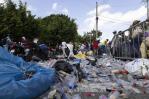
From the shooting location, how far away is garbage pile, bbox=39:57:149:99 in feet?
27.8

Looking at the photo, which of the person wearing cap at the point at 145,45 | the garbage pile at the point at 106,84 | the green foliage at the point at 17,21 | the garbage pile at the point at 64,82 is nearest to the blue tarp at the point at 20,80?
the garbage pile at the point at 64,82

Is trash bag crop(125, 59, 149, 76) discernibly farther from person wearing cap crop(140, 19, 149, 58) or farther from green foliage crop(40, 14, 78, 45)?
green foliage crop(40, 14, 78, 45)

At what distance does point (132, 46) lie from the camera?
1544 cm

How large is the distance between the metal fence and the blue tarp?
5.44 metres

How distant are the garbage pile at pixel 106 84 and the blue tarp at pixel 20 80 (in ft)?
0.71

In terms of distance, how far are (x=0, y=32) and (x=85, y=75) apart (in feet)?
111

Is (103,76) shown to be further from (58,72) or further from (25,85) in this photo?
(25,85)

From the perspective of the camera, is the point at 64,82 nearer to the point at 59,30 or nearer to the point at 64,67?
the point at 64,67

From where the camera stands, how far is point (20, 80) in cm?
811

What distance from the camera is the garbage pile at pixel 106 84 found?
27.8 feet

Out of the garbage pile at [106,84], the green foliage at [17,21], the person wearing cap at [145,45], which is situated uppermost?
the green foliage at [17,21]

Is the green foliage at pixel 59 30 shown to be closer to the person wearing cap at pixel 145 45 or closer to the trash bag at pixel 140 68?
the person wearing cap at pixel 145 45

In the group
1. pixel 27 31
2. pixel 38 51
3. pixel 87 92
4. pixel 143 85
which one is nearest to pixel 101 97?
A: pixel 87 92

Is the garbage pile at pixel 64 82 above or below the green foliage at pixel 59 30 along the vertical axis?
below
